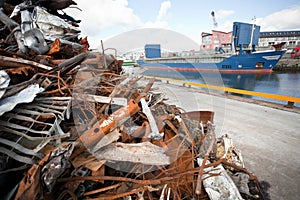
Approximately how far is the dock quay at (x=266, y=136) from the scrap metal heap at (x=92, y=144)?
0.31 meters

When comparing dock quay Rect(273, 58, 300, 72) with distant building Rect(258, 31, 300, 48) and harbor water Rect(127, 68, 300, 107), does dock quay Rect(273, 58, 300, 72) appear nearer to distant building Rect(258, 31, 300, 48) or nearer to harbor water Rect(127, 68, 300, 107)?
harbor water Rect(127, 68, 300, 107)

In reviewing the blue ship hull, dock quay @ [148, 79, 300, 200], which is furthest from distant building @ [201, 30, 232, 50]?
dock quay @ [148, 79, 300, 200]

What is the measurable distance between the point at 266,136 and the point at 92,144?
8.56 ft

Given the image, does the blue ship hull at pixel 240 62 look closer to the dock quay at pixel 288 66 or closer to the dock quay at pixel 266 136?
the dock quay at pixel 288 66

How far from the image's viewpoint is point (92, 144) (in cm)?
114

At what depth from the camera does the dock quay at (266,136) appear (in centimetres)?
151

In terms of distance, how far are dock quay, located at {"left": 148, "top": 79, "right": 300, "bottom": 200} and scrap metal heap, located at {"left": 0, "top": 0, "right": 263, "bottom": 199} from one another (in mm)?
314

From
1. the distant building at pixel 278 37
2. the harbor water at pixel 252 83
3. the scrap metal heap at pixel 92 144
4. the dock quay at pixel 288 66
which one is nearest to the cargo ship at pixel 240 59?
the harbor water at pixel 252 83

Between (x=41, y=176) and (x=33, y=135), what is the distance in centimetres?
41

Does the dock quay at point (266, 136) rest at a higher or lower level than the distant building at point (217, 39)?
lower

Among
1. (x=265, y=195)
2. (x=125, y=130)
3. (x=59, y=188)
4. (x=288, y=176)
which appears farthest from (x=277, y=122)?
(x=59, y=188)

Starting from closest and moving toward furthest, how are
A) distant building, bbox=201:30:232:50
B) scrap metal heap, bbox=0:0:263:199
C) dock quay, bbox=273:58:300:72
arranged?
scrap metal heap, bbox=0:0:263:199
dock quay, bbox=273:58:300:72
distant building, bbox=201:30:232:50

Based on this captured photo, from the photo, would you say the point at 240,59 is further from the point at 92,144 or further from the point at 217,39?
the point at 92,144

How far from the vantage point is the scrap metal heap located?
3.08 ft
